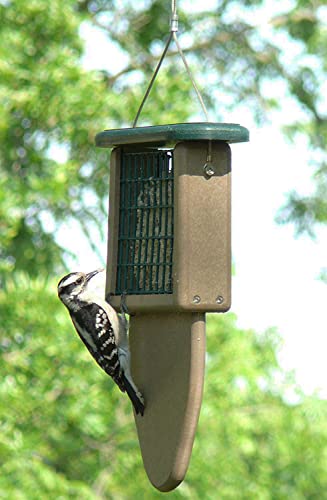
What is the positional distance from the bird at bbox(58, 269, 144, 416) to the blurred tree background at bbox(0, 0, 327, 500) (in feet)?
12.0

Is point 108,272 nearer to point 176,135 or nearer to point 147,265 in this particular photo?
point 147,265

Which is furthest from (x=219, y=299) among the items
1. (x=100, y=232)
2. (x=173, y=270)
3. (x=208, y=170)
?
(x=100, y=232)

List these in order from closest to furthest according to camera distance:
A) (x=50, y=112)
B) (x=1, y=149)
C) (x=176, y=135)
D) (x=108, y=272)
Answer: (x=176, y=135) → (x=108, y=272) → (x=50, y=112) → (x=1, y=149)

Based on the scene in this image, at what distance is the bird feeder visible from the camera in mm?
5570

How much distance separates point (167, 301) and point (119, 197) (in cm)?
64

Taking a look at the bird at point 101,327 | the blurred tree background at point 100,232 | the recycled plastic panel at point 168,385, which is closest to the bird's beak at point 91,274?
the bird at point 101,327

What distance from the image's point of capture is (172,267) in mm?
5691

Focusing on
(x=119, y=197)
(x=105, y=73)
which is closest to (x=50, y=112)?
(x=105, y=73)

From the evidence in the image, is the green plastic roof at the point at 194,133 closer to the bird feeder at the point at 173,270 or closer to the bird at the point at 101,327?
the bird feeder at the point at 173,270

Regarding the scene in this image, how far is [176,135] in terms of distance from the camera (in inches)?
219

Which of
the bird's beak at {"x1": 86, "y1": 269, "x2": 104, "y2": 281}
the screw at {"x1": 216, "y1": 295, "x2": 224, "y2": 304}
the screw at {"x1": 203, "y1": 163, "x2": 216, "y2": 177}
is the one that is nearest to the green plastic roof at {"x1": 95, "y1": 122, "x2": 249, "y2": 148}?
the screw at {"x1": 203, "y1": 163, "x2": 216, "y2": 177}

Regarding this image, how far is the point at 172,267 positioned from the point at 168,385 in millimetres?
469

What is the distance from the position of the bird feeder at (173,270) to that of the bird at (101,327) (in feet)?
0.38

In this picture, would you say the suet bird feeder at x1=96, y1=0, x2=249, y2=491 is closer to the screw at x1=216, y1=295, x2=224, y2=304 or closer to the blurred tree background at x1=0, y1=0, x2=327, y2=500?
the screw at x1=216, y1=295, x2=224, y2=304
